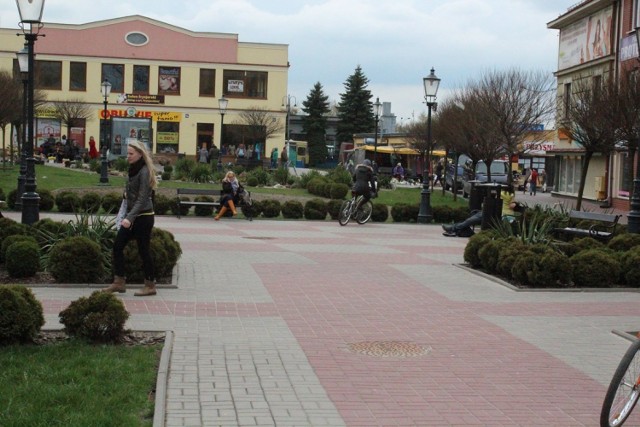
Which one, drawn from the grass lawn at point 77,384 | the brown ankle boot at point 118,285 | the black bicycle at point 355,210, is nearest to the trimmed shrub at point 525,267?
the brown ankle boot at point 118,285

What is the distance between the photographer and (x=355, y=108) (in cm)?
9812

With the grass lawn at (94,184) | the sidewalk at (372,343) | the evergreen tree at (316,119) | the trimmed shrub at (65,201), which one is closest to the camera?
the sidewalk at (372,343)

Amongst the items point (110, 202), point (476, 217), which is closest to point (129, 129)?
point (110, 202)

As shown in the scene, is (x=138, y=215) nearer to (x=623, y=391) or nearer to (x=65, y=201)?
(x=623, y=391)

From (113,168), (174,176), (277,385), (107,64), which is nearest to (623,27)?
(174,176)

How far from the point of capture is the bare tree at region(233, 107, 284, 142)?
67.2 metres

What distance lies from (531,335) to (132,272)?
16.1 ft

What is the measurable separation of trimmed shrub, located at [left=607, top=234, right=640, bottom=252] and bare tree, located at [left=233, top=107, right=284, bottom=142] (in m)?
53.8

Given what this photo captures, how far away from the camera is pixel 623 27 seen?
129 feet

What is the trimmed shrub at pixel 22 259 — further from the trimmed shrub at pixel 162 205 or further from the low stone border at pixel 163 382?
the trimmed shrub at pixel 162 205

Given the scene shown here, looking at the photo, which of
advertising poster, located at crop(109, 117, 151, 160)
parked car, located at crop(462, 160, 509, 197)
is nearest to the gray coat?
parked car, located at crop(462, 160, 509, 197)

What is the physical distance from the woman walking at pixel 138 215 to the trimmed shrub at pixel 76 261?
797mm

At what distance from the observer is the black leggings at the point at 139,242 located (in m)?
10.4

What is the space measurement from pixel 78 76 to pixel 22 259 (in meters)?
59.0
